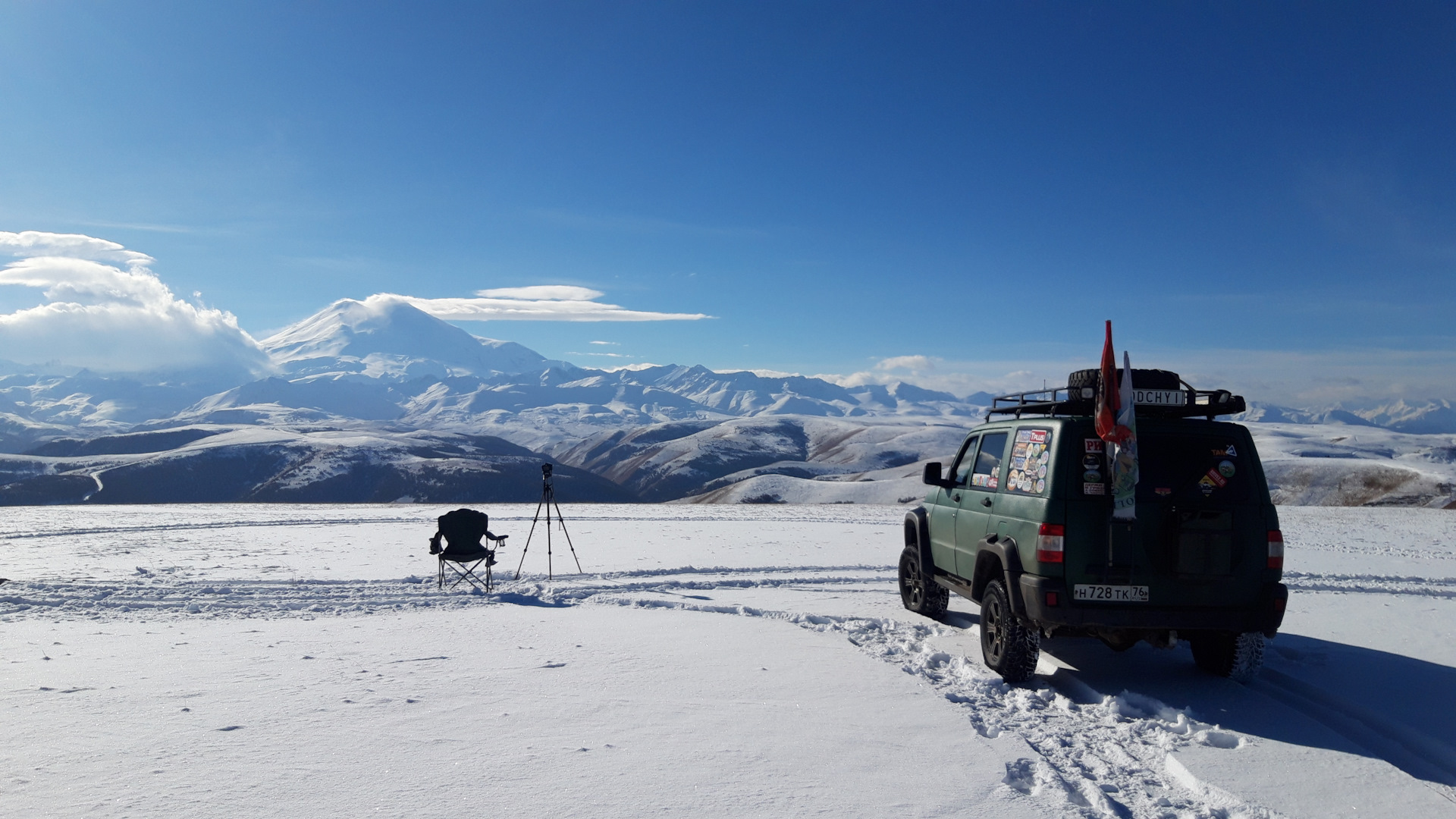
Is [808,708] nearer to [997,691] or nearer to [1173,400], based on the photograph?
[997,691]

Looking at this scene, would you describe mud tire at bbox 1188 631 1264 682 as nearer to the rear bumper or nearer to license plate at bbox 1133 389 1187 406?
the rear bumper

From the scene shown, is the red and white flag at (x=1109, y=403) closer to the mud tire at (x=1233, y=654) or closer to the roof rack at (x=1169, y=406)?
the roof rack at (x=1169, y=406)

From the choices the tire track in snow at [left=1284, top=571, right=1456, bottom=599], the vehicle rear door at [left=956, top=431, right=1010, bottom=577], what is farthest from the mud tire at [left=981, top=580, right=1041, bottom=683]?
the tire track in snow at [left=1284, top=571, right=1456, bottom=599]

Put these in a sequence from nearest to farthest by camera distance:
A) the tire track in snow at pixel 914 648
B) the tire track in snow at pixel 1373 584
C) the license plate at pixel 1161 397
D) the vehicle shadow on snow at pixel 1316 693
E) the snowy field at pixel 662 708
Answer: the snowy field at pixel 662 708, the tire track in snow at pixel 914 648, the vehicle shadow on snow at pixel 1316 693, the license plate at pixel 1161 397, the tire track in snow at pixel 1373 584

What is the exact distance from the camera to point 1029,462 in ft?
23.4

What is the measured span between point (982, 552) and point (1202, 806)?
3.13 metres

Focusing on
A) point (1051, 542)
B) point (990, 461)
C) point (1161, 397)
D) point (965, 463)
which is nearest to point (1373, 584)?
point (965, 463)

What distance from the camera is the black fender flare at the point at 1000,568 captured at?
6777mm

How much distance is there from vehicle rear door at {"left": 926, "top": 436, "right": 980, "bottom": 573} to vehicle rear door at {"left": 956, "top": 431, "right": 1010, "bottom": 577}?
12 cm

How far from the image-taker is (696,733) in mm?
5426

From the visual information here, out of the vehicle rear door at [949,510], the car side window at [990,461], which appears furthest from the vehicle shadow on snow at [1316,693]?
the car side window at [990,461]

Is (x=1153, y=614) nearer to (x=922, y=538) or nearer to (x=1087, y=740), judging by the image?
(x=1087, y=740)

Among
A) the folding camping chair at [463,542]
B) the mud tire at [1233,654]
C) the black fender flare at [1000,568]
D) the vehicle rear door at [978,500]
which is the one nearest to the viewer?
the black fender flare at [1000,568]

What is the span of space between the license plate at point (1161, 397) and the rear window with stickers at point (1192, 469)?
0.49 m
